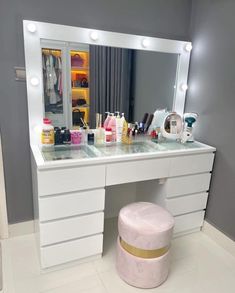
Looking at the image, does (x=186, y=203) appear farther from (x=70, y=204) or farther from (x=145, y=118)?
(x=70, y=204)

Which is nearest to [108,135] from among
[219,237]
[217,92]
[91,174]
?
[91,174]

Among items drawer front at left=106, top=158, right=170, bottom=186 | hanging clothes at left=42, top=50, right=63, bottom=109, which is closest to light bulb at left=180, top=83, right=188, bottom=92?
drawer front at left=106, top=158, right=170, bottom=186

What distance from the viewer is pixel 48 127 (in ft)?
5.75

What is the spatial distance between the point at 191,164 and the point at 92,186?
84 cm

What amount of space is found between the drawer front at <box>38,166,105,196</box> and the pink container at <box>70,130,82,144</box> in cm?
40

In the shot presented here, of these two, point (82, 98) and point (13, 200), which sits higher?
point (82, 98)

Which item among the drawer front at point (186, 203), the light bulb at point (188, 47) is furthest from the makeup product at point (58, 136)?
the light bulb at point (188, 47)

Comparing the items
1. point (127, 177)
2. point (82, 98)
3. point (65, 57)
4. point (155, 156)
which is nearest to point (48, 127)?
point (82, 98)

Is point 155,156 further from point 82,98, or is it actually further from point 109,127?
point 82,98

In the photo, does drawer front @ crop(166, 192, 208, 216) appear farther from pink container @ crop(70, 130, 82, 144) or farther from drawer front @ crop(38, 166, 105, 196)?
pink container @ crop(70, 130, 82, 144)

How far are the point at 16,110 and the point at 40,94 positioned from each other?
21 cm

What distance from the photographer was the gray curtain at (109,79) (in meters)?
1.90

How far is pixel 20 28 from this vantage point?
64.6 inches

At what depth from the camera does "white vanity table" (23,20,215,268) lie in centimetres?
153
